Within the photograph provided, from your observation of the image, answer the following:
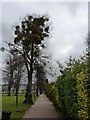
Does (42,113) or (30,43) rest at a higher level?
(30,43)

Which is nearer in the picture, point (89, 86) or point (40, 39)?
point (89, 86)

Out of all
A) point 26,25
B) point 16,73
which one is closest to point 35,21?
point 26,25

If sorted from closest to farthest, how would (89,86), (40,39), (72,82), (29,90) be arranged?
(89,86), (72,82), (40,39), (29,90)

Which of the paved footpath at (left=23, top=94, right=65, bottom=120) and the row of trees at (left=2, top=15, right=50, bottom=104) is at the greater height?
the row of trees at (left=2, top=15, right=50, bottom=104)

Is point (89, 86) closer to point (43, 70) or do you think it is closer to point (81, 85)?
point (81, 85)

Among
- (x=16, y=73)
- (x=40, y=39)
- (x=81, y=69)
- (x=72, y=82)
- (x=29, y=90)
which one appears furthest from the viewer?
(x=29, y=90)

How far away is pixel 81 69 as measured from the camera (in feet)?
34.0

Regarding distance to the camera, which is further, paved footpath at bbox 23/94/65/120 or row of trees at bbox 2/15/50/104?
row of trees at bbox 2/15/50/104

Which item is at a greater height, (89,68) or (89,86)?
(89,68)

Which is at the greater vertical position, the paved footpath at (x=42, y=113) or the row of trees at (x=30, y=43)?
the row of trees at (x=30, y=43)

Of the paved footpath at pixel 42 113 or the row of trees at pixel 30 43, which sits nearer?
the paved footpath at pixel 42 113

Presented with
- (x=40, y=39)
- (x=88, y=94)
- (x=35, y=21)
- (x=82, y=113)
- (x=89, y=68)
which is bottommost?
(x=82, y=113)

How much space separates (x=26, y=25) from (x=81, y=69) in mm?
24578

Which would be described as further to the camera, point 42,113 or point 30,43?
point 30,43
